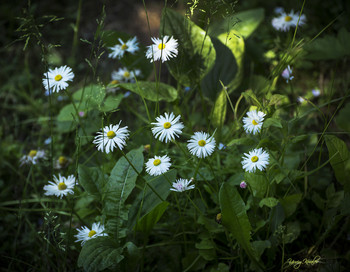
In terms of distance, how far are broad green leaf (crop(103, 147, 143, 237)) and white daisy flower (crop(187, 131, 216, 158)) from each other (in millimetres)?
228

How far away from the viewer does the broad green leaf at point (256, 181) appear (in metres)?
0.98

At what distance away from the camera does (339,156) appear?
3.37ft

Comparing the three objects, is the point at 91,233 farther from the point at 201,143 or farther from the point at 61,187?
the point at 201,143

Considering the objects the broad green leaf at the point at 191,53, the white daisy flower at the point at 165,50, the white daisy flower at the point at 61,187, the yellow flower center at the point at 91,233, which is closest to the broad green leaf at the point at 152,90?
the broad green leaf at the point at 191,53

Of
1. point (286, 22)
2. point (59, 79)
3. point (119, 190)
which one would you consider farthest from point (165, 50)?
point (286, 22)

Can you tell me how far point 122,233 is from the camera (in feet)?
3.44

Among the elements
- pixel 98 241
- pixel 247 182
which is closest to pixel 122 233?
pixel 98 241

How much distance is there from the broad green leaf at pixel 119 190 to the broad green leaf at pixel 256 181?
0.33 meters

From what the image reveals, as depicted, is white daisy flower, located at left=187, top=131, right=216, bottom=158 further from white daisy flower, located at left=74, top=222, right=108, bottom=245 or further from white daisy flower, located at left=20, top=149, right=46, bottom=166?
white daisy flower, located at left=20, top=149, right=46, bottom=166

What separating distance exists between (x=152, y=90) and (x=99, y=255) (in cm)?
64

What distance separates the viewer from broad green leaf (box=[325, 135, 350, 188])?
101 cm

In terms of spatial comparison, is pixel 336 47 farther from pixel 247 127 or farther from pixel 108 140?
pixel 108 140

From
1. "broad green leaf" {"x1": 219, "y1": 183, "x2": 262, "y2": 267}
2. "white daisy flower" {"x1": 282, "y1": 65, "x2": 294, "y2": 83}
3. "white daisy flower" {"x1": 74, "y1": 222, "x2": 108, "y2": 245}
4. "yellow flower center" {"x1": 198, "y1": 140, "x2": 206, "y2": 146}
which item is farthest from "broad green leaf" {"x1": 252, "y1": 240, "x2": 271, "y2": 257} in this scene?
"white daisy flower" {"x1": 282, "y1": 65, "x2": 294, "y2": 83}

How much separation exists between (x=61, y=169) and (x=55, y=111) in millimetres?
537
